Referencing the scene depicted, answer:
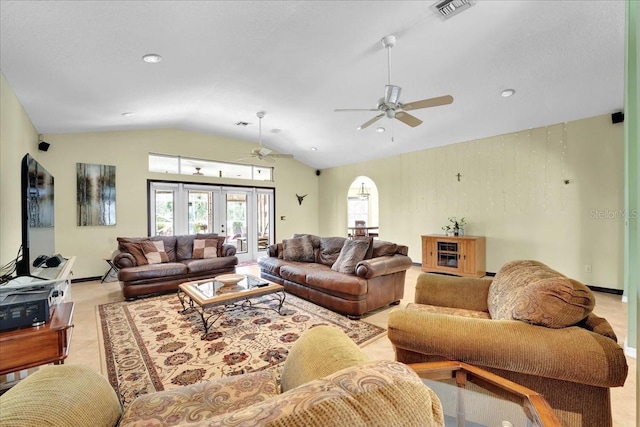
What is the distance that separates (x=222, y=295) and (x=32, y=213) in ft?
5.41

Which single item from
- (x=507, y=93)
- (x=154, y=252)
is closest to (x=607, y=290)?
(x=507, y=93)

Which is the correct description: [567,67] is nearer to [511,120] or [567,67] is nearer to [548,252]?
[511,120]

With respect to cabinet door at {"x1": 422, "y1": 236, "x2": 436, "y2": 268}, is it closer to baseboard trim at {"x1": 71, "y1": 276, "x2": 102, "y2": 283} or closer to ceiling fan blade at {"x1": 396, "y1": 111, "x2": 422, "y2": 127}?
ceiling fan blade at {"x1": 396, "y1": 111, "x2": 422, "y2": 127}

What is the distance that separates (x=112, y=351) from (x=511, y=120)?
19.6 feet

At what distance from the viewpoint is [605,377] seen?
113cm

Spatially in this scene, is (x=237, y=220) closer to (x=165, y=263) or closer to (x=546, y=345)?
(x=165, y=263)

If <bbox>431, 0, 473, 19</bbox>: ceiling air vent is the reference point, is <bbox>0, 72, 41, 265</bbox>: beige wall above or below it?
below

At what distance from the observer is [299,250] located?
4684mm

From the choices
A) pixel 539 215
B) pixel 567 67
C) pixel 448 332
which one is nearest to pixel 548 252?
pixel 539 215

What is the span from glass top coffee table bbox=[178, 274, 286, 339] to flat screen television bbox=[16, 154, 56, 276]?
4.28 feet

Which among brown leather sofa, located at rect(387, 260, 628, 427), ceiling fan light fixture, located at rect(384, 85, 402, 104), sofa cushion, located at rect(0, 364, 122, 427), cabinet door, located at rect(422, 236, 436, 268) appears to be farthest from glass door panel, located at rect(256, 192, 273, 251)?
sofa cushion, located at rect(0, 364, 122, 427)

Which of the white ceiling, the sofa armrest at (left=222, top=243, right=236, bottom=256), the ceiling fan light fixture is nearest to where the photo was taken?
the white ceiling

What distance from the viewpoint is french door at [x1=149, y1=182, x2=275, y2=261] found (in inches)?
237

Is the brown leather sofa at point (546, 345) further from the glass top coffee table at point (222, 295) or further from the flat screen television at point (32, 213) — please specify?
the flat screen television at point (32, 213)
